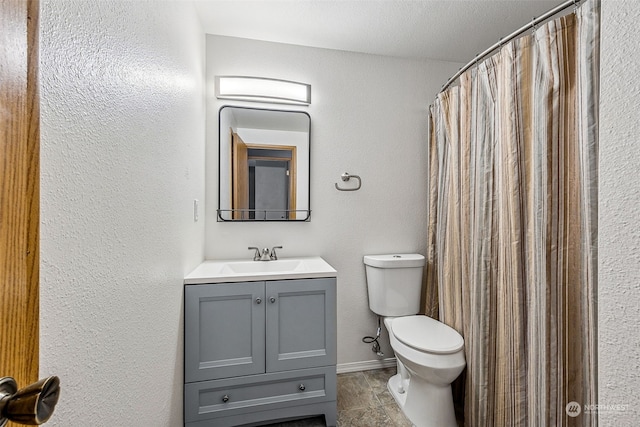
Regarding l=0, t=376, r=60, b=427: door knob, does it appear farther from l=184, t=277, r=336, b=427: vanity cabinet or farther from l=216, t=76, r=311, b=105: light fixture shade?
l=216, t=76, r=311, b=105: light fixture shade

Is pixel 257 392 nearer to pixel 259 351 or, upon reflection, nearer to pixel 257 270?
pixel 259 351

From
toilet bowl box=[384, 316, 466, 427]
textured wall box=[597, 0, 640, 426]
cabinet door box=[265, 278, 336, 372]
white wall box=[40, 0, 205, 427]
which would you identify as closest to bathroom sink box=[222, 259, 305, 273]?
cabinet door box=[265, 278, 336, 372]

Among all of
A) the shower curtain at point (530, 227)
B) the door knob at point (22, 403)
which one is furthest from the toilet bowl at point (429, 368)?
the door knob at point (22, 403)

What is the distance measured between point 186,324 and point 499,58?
2.01 m

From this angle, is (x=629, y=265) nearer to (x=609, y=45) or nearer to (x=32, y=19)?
(x=609, y=45)

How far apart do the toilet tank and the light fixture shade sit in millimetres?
1268

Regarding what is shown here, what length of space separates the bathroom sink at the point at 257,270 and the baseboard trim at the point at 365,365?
835mm

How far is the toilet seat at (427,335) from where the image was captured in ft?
4.79

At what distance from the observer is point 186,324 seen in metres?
1.39

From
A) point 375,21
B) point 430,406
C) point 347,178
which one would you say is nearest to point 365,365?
point 430,406

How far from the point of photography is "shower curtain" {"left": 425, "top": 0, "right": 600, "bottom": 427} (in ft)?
3.34

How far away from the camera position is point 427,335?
1583mm

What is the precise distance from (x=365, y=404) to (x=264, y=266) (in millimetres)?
1057

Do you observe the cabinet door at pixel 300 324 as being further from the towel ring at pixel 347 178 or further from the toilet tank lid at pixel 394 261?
the towel ring at pixel 347 178
